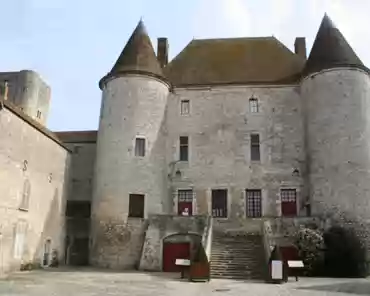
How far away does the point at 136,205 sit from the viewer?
23.2m

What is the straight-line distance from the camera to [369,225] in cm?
2167

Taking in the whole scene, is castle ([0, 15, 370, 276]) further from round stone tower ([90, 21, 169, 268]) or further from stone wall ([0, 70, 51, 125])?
stone wall ([0, 70, 51, 125])

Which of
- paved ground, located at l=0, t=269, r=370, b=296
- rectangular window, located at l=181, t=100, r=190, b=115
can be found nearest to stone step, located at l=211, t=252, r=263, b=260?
paved ground, located at l=0, t=269, r=370, b=296

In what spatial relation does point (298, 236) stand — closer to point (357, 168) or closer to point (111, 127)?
point (357, 168)

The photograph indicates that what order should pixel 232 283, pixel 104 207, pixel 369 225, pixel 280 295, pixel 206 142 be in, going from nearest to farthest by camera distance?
1. pixel 280 295
2. pixel 232 283
3. pixel 369 225
4. pixel 104 207
5. pixel 206 142

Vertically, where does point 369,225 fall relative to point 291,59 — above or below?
below

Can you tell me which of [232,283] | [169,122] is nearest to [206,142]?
[169,122]

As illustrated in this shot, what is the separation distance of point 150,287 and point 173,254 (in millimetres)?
7396

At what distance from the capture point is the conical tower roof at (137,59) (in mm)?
24986

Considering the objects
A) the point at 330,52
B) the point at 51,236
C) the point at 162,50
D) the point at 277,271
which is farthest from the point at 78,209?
the point at 330,52

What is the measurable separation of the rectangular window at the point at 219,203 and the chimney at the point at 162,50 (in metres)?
10.1

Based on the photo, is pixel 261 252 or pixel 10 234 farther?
pixel 261 252

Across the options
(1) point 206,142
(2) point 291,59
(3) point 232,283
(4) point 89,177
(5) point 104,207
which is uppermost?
(2) point 291,59

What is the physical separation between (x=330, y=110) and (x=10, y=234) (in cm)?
1752
